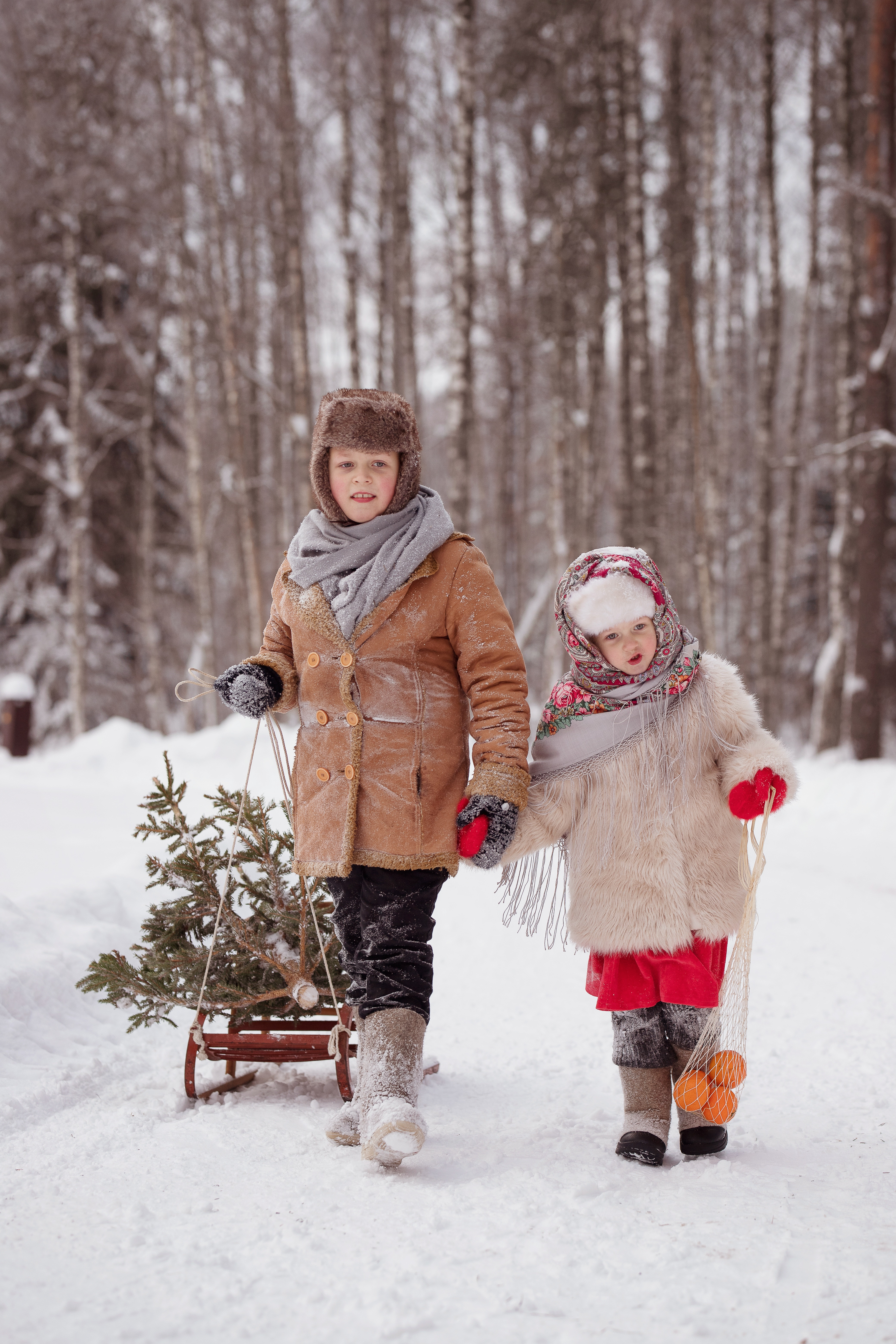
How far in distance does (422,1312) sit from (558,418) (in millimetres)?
13106

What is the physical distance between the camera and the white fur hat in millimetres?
2854

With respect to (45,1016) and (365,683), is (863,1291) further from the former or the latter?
(45,1016)

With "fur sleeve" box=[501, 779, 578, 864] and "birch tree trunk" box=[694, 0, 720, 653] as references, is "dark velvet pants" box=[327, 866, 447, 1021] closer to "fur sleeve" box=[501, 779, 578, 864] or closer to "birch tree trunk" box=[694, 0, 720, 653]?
"fur sleeve" box=[501, 779, 578, 864]

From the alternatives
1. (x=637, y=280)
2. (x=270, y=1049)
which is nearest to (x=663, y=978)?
(x=270, y=1049)

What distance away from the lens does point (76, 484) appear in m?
14.4

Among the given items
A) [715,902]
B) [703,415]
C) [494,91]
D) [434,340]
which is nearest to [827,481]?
[703,415]

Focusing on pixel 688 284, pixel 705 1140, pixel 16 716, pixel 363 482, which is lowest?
pixel 16 716

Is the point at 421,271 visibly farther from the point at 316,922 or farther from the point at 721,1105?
the point at 721,1105

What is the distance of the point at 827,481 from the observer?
2038 centimetres

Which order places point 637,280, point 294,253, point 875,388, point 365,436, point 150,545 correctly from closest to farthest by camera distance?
point 365,436 → point 875,388 → point 294,253 → point 637,280 → point 150,545

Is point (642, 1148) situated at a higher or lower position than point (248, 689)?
lower

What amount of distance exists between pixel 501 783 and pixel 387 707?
1.27 feet

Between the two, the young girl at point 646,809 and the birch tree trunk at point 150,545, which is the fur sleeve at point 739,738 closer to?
the young girl at point 646,809

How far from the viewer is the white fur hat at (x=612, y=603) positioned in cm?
285
